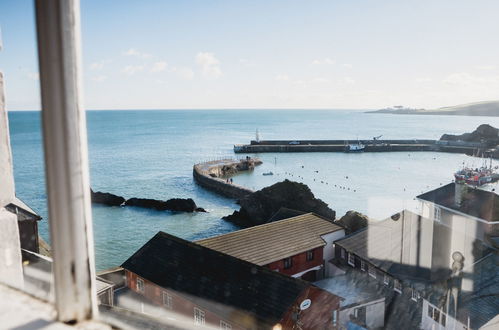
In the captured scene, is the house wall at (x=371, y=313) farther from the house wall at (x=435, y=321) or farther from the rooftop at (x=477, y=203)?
the rooftop at (x=477, y=203)

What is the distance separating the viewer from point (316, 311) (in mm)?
4195

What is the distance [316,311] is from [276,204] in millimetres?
7232

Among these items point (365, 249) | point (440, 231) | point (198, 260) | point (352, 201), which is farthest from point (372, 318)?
point (352, 201)

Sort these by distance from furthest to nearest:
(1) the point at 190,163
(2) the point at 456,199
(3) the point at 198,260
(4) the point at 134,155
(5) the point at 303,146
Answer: (5) the point at 303,146 → (1) the point at 190,163 → (4) the point at 134,155 → (2) the point at 456,199 → (3) the point at 198,260

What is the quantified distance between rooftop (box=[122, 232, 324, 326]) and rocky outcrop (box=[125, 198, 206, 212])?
4.47 meters

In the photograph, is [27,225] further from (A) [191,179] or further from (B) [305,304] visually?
(A) [191,179]

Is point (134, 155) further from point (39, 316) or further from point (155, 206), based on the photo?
point (39, 316)

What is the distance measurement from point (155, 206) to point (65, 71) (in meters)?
9.28

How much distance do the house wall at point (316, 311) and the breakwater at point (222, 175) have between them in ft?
31.9

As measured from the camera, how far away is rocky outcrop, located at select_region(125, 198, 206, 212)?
8875 mm

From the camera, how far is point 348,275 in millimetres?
5484

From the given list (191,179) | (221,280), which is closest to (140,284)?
(221,280)

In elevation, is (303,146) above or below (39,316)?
below

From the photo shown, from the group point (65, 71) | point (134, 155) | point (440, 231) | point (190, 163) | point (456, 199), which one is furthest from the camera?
point (190, 163)
